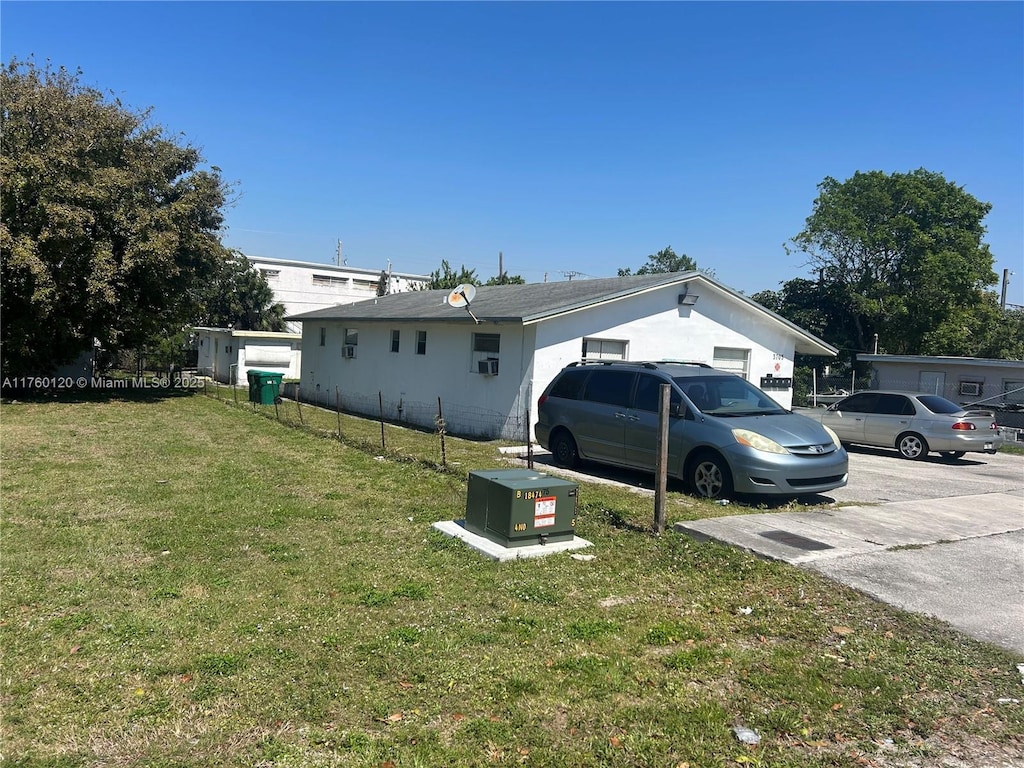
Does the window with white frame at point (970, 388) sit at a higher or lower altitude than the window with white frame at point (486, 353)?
lower

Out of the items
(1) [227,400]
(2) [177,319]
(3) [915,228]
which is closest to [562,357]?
(1) [227,400]

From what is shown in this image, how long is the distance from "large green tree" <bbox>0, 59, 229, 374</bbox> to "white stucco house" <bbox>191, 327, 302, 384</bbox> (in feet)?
26.1

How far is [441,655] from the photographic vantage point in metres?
4.03

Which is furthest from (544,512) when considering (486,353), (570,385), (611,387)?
(486,353)

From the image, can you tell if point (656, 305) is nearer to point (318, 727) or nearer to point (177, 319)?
point (318, 727)

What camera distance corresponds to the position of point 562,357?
48.3 ft

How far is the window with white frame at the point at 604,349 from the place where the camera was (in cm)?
1512

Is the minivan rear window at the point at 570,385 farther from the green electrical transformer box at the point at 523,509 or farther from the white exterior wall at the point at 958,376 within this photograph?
the white exterior wall at the point at 958,376

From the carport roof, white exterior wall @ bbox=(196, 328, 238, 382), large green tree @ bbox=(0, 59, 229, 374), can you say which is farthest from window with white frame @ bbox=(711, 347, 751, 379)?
white exterior wall @ bbox=(196, 328, 238, 382)

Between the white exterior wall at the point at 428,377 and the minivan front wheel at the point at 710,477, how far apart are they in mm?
6171

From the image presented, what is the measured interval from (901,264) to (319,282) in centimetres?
3923

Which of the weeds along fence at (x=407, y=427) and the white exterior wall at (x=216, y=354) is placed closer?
the weeds along fence at (x=407, y=427)

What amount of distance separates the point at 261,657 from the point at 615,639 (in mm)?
2096

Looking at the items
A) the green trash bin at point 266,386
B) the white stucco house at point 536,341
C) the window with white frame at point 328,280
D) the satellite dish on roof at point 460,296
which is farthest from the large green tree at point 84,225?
the window with white frame at point 328,280
